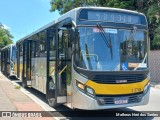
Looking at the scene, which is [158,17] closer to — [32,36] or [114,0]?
[114,0]

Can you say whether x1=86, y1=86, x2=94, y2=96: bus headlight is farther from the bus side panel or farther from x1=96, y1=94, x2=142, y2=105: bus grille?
the bus side panel

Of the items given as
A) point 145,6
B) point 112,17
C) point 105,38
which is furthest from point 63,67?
point 145,6

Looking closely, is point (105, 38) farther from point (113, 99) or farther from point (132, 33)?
Result: point (113, 99)

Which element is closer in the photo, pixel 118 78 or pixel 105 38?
pixel 118 78

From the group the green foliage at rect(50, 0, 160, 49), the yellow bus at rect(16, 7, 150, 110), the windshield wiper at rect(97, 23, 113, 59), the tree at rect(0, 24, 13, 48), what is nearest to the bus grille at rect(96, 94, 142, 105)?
the yellow bus at rect(16, 7, 150, 110)

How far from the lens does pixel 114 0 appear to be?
2800cm

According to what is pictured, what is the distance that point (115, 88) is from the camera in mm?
8883

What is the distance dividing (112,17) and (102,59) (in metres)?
1.33

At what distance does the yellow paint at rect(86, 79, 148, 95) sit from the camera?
870 centimetres

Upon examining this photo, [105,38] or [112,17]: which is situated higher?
[112,17]

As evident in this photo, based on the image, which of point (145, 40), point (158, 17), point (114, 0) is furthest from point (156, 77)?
point (145, 40)

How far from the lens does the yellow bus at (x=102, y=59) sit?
8.78m

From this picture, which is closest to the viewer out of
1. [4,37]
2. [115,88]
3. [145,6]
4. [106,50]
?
[115,88]

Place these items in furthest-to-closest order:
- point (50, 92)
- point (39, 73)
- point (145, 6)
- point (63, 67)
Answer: point (145, 6)
point (39, 73)
point (50, 92)
point (63, 67)
